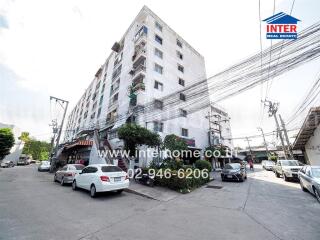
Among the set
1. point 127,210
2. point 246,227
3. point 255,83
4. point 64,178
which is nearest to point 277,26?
point 255,83

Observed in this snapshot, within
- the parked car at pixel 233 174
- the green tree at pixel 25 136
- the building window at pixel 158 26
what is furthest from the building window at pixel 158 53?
the green tree at pixel 25 136

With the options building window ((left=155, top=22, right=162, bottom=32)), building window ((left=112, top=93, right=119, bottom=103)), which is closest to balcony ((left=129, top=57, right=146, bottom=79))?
building window ((left=112, top=93, right=119, bottom=103))

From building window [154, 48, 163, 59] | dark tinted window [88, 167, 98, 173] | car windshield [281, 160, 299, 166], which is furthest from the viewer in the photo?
building window [154, 48, 163, 59]

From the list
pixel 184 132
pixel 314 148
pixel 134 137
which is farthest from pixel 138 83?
pixel 314 148

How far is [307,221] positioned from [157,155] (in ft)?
45.2

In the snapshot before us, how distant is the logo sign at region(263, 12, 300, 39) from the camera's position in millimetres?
7602

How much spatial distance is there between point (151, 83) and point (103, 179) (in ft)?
49.3

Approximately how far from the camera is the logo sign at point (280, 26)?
24.9 feet

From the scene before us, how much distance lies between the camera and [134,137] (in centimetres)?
1416

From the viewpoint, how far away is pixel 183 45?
98.0 ft

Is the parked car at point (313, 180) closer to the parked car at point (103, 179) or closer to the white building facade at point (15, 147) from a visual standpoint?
the parked car at point (103, 179)

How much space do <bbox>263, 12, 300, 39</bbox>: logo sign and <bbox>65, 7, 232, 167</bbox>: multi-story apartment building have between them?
35.4 feet

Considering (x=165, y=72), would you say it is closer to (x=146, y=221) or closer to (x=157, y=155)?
(x=157, y=155)

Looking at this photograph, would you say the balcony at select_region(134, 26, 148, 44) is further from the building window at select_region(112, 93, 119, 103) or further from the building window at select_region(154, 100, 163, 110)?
the building window at select_region(154, 100, 163, 110)
